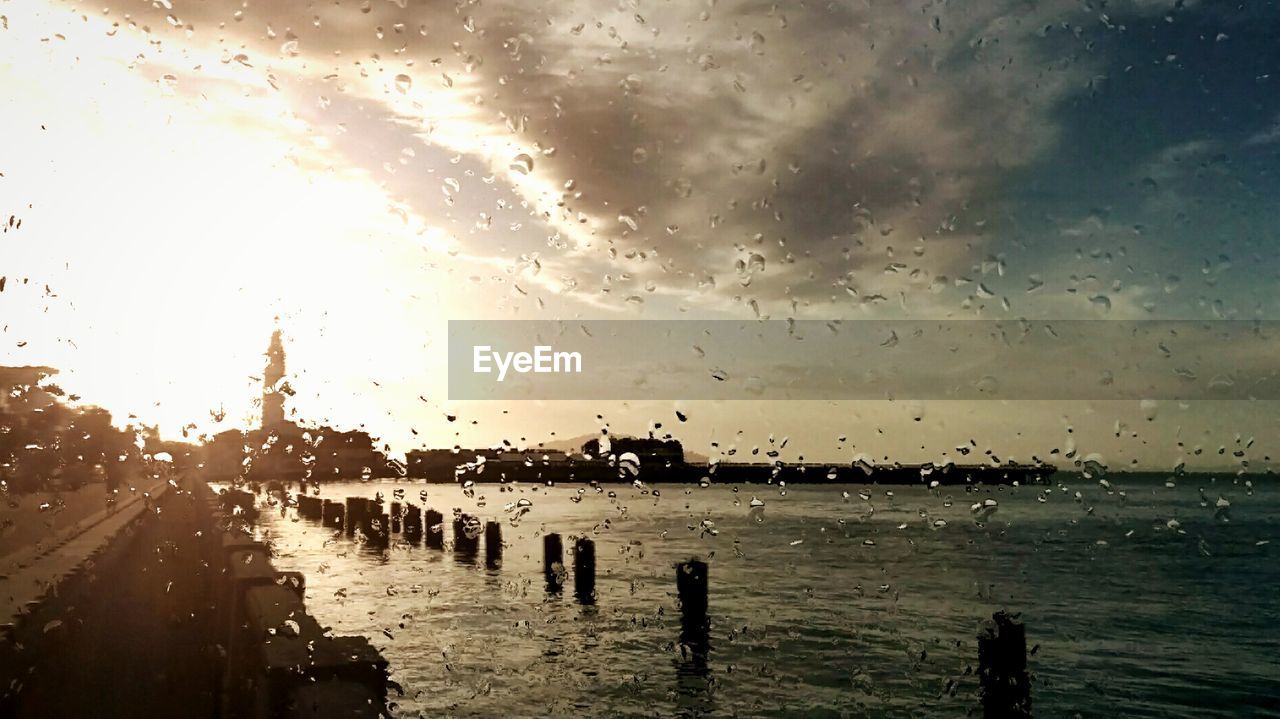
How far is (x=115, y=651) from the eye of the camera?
10414 mm

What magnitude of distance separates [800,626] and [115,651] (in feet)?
52.1

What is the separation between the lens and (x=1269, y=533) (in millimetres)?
69438

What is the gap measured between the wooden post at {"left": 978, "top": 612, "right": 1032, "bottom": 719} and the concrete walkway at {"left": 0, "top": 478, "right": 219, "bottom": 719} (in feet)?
25.3

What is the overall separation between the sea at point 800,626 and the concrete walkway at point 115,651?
8.19 ft

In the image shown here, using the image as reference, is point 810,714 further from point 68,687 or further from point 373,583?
point 373,583

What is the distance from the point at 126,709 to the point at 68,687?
3.63 feet

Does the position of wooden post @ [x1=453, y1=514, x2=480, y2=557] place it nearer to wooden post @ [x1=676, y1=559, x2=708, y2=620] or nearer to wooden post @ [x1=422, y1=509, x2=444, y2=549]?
wooden post @ [x1=422, y1=509, x2=444, y2=549]

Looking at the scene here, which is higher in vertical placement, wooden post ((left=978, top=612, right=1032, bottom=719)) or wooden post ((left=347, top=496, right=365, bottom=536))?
wooden post ((left=978, top=612, right=1032, bottom=719))

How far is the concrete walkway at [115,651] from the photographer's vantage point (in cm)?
818

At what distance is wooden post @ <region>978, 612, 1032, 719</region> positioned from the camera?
983 centimetres

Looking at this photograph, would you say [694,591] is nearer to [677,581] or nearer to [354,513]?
[677,581]

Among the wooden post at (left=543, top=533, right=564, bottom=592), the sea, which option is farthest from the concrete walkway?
the wooden post at (left=543, top=533, right=564, bottom=592)

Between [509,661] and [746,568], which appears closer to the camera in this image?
[509,661]

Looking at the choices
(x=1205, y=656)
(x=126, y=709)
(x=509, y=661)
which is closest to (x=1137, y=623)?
(x=1205, y=656)
